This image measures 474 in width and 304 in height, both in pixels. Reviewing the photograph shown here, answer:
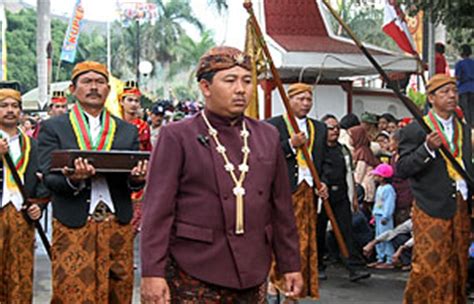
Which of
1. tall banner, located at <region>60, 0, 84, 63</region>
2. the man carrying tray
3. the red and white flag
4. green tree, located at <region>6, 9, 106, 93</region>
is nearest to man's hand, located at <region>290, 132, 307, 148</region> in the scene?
the man carrying tray

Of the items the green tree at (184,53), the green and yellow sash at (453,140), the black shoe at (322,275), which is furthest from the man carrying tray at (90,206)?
the green tree at (184,53)

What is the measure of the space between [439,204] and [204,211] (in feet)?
11.5

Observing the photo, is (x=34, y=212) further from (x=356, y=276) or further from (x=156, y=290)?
(x=356, y=276)

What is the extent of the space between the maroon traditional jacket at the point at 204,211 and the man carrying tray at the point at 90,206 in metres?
2.05

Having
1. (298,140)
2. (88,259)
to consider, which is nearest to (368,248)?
(298,140)

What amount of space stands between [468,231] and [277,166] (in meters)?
3.37

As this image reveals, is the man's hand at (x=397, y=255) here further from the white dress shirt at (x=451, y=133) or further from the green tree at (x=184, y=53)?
the green tree at (x=184, y=53)

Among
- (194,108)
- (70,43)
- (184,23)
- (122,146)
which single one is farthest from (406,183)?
(184,23)

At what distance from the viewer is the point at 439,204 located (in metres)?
7.96

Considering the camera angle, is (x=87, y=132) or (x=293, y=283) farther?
(x=87, y=132)

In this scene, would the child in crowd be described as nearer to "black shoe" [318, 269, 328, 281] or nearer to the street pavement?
the street pavement

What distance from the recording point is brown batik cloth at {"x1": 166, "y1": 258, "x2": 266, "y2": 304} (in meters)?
4.90

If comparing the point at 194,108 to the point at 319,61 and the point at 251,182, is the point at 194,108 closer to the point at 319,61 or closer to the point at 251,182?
the point at 319,61

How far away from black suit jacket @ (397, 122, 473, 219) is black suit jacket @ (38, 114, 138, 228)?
220 cm
